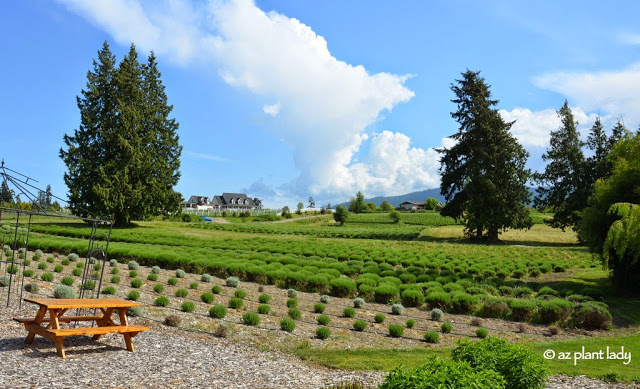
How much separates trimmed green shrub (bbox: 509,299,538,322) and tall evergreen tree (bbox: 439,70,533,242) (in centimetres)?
3216

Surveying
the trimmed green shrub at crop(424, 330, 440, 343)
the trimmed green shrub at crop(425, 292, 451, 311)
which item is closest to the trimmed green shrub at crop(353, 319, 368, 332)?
the trimmed green shrub at crop(424, 330, 440, 343)

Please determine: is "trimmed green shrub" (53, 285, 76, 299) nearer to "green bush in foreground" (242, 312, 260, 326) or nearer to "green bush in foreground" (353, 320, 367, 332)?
"green bush in foreground" (242, 312, 260, 326)

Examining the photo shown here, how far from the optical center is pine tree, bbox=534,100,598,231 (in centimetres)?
5139

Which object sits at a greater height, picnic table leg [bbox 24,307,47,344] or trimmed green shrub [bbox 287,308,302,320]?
picnic table leg [bbox 24,307,47,344]

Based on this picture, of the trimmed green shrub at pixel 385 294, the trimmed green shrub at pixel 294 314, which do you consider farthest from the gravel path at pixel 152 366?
the trimmed green shrub at pixel 385 294

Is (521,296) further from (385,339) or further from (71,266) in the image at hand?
(71,266)

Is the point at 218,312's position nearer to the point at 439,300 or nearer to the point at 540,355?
the point at 540,355

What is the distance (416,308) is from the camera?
54.9 feet

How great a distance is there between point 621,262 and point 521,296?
5115mm

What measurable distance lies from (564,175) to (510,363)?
54.8 meters

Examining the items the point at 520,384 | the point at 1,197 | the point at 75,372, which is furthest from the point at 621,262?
the point at 1,197

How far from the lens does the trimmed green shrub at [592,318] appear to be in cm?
1466

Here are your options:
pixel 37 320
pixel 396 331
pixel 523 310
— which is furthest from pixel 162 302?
pixel 523 310

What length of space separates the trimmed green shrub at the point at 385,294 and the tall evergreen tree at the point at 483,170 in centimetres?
3237
